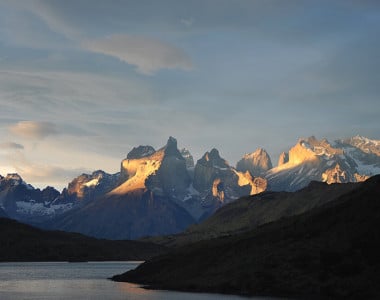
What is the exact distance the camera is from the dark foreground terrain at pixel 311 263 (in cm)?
14912

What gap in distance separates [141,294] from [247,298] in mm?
29356

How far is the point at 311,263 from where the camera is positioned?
16262 cm

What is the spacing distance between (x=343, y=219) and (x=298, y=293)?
4140cm

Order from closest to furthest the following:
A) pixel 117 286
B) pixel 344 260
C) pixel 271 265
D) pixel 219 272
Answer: pixel 344 260 → pixel 271 265 → pixel 219 272 → pixel 117 286

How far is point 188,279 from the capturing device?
7402 inches

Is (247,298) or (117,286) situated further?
(117,286)

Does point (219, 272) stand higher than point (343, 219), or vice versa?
point (343, 219)

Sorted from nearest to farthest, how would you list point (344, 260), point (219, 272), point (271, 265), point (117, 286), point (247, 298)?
point (247, 298) → point (344, 260) → point (271, 265) → point (219, 272) → point (117, 286)

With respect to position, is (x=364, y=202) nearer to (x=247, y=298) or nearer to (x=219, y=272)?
(x=219, y=272)

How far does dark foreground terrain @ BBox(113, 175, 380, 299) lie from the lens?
5871 inches

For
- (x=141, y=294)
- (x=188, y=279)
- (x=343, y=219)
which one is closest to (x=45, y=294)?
(x=141, y=294)

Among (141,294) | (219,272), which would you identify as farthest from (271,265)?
(141,294)

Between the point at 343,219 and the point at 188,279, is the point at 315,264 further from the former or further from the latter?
the point at 188,279

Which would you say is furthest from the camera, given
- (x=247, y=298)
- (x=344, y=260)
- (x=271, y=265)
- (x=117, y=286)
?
(x=117, y=286)
